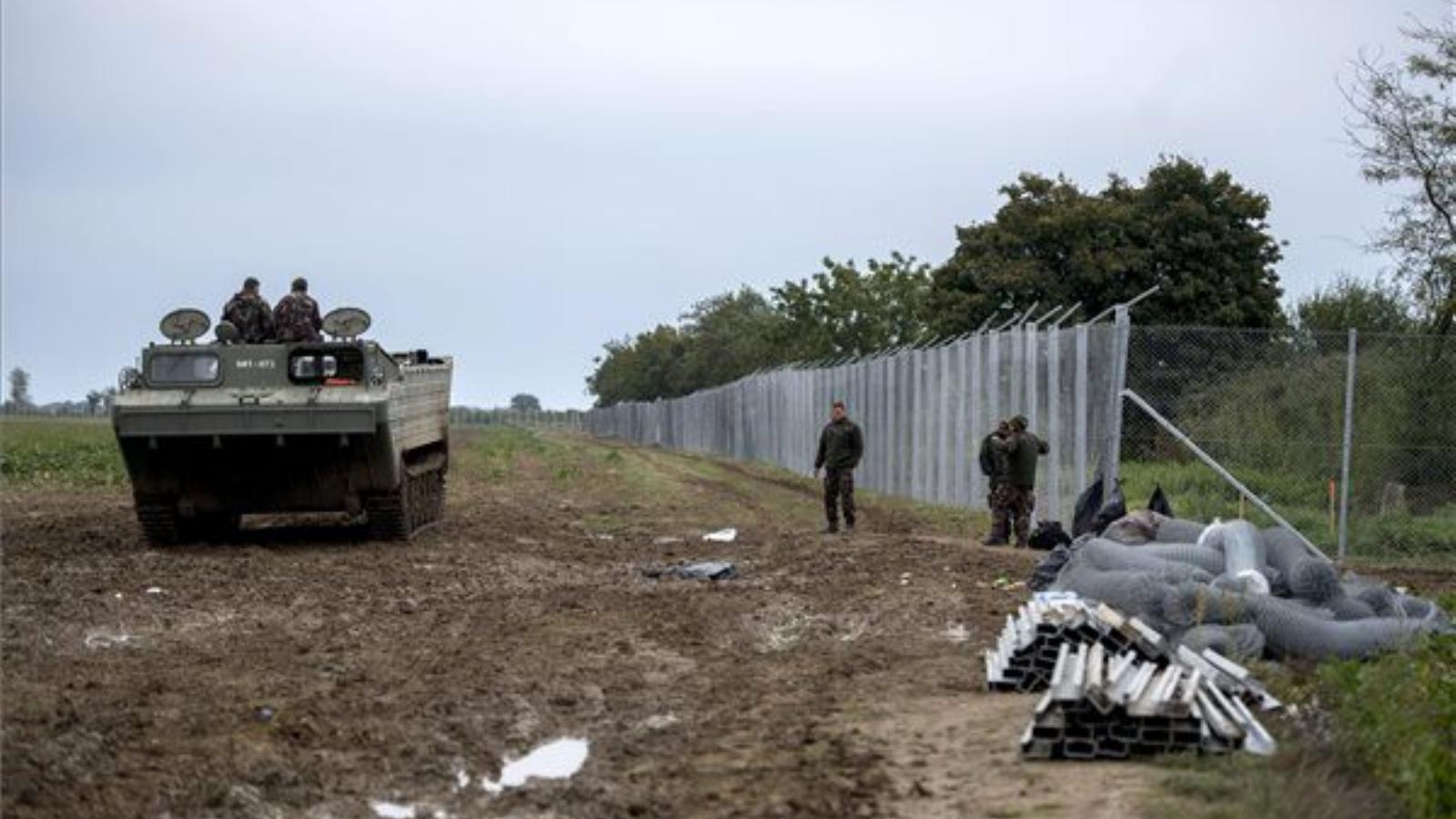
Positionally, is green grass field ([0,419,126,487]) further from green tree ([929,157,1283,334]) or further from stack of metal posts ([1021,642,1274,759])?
stack of metal posts ([1021,642,1274,759])

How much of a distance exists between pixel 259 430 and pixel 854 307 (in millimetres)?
44606

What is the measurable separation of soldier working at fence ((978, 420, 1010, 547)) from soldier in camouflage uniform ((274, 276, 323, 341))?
7.06m

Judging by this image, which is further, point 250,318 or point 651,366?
point 651,366

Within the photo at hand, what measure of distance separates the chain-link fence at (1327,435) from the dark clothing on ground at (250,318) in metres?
8.98

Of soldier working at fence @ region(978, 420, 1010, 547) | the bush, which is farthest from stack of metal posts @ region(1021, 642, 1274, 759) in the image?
soldier working at fence @ region(978, 420, 1010, 547)

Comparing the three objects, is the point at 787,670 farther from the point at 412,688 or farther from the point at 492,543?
the point at 492,543

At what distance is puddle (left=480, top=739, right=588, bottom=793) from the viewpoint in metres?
8.34

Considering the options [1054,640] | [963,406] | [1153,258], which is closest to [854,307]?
[1153,258]

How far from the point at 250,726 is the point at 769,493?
26453 millimetres

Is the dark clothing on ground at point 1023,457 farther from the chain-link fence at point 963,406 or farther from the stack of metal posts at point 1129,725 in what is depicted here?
the stack of metal posts at point 1129,725

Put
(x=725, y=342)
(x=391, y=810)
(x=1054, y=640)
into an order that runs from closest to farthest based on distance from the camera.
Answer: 1. (x=391, y=810)
2. (x=1054, y=640)
3. (x=725, y=342)

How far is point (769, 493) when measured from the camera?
35625 millimetres

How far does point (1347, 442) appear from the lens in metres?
17.9

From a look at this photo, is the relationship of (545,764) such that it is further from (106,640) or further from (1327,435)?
(1327,435)
